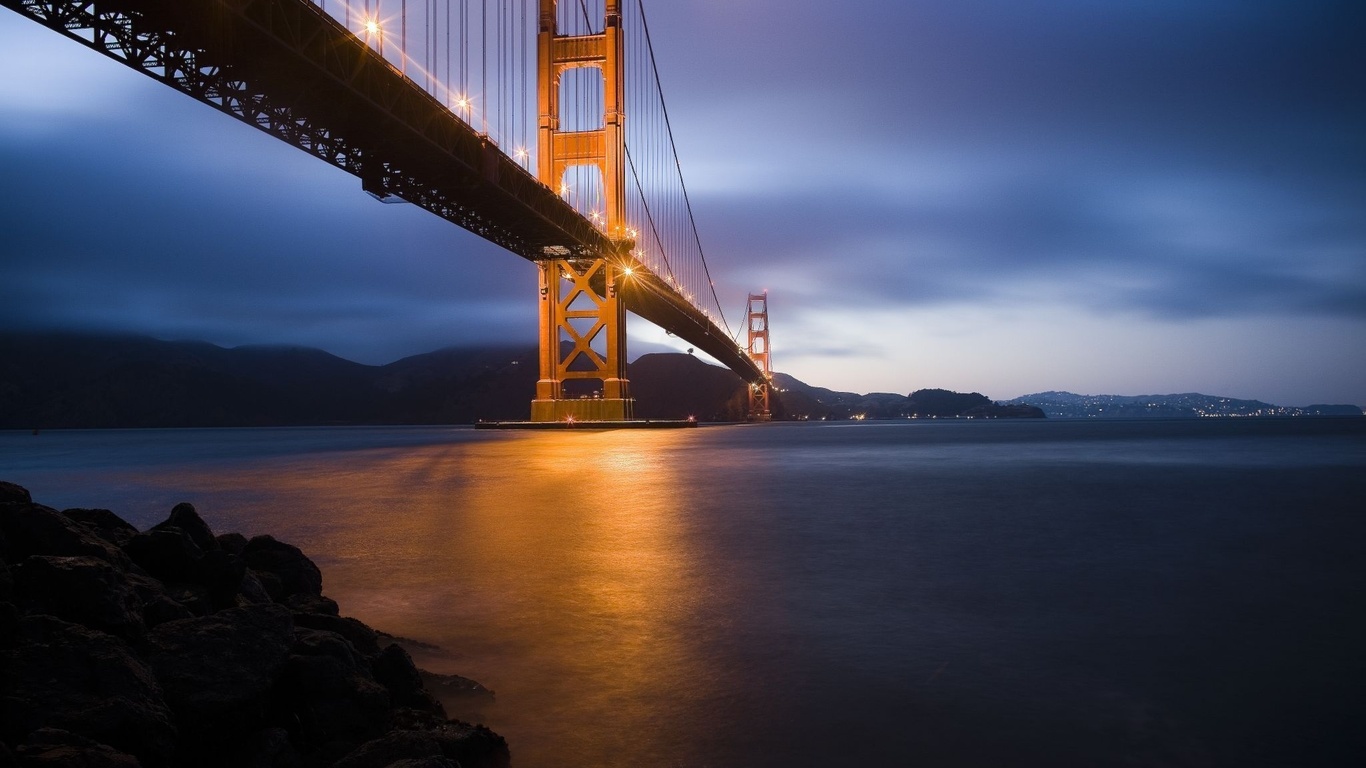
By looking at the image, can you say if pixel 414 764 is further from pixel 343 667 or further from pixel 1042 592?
pixel 1042 592

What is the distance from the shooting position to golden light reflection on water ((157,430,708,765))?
2.94m

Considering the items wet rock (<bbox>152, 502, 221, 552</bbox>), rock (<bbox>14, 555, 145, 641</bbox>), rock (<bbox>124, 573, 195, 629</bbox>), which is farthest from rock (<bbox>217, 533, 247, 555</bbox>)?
rock (<bbox>14, 555, 145, 641</bbox>)

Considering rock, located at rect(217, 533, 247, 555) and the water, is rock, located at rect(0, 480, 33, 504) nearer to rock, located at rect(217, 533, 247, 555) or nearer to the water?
rock, located at rect(217, 533, 247, 555)

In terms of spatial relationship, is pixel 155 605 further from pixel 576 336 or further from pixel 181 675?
pixel 576 336

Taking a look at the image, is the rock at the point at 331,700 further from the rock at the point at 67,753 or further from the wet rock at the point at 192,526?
the wet rock at the point at 192,526

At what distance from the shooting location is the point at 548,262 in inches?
1758

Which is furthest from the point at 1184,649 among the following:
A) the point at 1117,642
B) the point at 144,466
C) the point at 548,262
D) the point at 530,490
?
the point at 548,262

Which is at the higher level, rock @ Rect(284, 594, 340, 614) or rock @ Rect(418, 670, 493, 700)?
rock @ Rect(284, 594, 340, 614)

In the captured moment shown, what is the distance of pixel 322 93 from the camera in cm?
2028

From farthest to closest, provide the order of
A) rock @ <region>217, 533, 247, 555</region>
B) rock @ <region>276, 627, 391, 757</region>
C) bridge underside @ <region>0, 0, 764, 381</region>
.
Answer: bridge underside @ <region>0, 0, 764, 381</region>
rock @ <region>217, 533, 247, 555</region>
rock @ <region>276, 627, 391, 757</region>

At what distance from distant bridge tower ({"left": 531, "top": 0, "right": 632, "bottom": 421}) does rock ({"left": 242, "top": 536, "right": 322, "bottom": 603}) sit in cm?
3930

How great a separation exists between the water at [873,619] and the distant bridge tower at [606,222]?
34.6 meters

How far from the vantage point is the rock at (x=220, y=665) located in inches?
95.1

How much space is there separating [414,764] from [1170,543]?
20.8 feet
